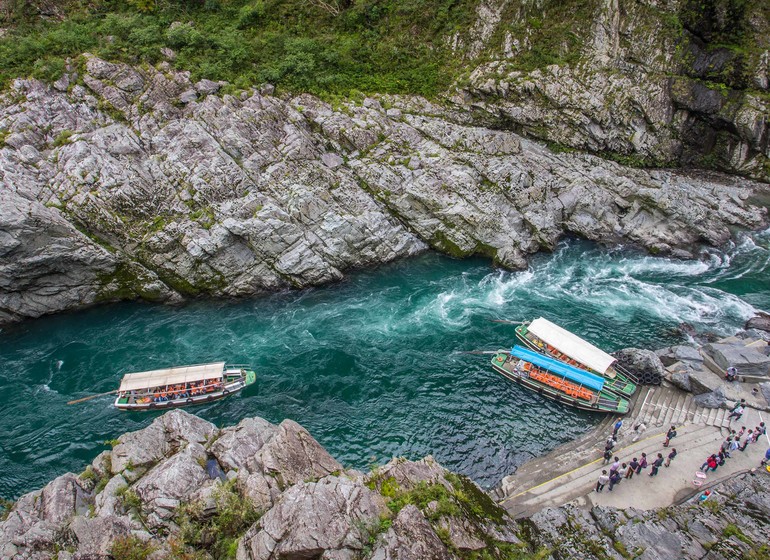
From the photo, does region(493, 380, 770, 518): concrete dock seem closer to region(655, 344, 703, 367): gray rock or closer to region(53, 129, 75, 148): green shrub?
region(655, 344, 703, 367): gray rock

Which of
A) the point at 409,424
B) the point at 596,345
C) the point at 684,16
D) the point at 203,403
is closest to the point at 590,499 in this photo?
the point at 409,424

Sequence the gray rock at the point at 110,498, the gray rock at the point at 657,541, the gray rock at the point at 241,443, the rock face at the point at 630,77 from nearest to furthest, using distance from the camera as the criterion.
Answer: the gray rock at the point at 110,498 < the gray rock at the point at 657,541 < the gray rock at the point at 241,443 < the rock face at the point at 630,77

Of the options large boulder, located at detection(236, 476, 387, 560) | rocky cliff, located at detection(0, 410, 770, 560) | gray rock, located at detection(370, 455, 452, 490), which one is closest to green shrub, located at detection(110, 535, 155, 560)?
rocky cliff, located at detection(0, 410, 770, 560)

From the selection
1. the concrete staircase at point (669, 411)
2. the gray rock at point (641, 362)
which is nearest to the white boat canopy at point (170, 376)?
the concrete staircase at point (669, 411)

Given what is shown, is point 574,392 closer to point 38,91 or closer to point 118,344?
point 118,344

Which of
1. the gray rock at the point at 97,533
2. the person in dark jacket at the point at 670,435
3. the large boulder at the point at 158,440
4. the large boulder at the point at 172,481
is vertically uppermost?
the large boulder at the point at 172,481

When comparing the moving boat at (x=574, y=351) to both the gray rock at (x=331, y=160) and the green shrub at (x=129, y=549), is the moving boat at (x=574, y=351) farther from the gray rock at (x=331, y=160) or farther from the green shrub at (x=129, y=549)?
the green shrub at (x=129, y=549)

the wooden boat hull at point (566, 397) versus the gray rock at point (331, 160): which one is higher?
the gray rock at point (331, 160)
